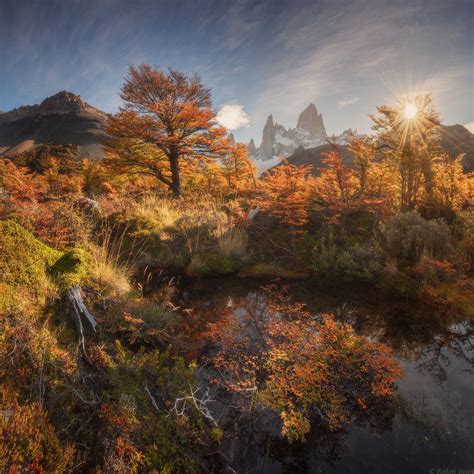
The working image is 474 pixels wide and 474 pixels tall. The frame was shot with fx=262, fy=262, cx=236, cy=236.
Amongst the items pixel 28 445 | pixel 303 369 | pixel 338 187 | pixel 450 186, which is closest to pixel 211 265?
pixel 338 187

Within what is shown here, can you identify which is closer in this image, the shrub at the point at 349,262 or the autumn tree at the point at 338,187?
the shrub at the point at 349,262

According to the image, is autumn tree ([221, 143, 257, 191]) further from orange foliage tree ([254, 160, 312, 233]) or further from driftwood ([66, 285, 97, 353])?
driftwood ([66, 285, 97, 353])

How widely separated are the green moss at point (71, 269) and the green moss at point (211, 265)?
A: 2.62 m

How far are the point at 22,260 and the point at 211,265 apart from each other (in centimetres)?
397

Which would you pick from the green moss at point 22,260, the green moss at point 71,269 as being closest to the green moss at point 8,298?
the green moss at point 22,260

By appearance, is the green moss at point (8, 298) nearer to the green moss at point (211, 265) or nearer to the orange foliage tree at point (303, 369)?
the orange foliage tree at point (303, 369)

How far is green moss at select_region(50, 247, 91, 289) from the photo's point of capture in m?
3.75

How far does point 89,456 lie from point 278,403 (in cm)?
171

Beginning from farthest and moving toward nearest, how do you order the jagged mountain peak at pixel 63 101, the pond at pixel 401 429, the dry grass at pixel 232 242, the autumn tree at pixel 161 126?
the jagged mountain peak at pixel 63 101, the autumn tree at pixel 161 126, the dry grass at pixel 232 242, the pond at pixel 401 429

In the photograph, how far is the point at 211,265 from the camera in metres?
6.80

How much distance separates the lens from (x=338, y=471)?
2.27 metres

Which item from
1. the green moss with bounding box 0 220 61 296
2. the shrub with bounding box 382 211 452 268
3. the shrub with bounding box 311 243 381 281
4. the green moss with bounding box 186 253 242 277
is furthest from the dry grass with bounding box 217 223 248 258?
the green moss with bounding box 0 220 61 296

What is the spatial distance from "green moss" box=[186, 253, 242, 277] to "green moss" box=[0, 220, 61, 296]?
3211mm

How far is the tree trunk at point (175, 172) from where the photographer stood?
34.0 feet
